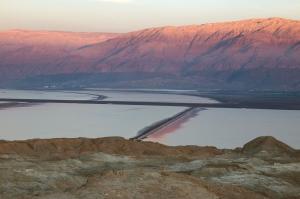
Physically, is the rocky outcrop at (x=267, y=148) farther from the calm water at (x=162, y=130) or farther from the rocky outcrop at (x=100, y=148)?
the calm water at (x=162, y=130)

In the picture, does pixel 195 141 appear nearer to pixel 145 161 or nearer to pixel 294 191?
pixel 145 161

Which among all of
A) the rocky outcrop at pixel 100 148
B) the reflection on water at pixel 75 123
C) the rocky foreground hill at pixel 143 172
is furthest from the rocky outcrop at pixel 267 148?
the reflection on water at pixel 75 123

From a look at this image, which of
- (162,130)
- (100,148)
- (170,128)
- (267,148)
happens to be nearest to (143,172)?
(100,148)

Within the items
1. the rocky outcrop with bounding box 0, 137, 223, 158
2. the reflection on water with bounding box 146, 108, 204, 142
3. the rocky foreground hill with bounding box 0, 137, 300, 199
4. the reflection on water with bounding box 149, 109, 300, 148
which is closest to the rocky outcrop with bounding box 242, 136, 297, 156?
the rocky foreground hill with bounding box 0, 137, 300, 199

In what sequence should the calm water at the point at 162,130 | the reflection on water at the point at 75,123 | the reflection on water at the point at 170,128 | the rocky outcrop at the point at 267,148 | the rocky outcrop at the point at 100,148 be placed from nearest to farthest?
the rocky outcrop at the point at 267,148 < the rocky outcrop at the point at 100,148 < the calm water at the point at 162,130 < the reflection on water at the point at 170,128 < the reflection on water at the point at 75,123

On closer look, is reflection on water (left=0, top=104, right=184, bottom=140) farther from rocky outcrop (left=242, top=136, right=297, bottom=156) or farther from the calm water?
rocky outcrop (left=242, top=136, right=297, bottom=156)
